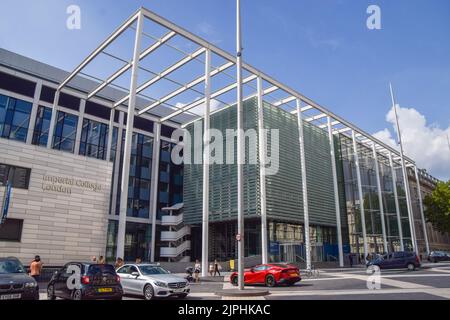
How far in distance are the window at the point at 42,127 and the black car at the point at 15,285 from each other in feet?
82.8

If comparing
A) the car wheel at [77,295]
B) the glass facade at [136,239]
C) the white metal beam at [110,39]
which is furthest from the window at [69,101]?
the car wheel at [77,295]

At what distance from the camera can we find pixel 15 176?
2088cm

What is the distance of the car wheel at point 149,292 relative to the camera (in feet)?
40.3

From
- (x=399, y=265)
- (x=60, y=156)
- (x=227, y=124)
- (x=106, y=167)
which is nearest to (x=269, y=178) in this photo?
(x=227, y=124)

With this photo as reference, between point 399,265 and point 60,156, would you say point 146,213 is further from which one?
point 399,265

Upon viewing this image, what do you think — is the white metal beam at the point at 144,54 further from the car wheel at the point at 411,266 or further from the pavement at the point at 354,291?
the car wheel at the point at 411,266

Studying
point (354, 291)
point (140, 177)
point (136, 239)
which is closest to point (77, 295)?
point (354, 291)

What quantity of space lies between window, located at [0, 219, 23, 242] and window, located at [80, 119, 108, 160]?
16.8 meters

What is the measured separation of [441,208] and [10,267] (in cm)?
5580

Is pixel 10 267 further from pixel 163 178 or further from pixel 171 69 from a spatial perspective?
pixel 163 178

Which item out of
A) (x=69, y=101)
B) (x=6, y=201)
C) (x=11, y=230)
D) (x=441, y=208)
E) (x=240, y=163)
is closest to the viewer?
(x=240, y=163)

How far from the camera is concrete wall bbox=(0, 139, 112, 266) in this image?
67.2 ft

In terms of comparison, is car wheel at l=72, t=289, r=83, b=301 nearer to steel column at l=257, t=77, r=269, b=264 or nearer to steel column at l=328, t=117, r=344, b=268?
steel column at l=257, t=77, r=269, b=264

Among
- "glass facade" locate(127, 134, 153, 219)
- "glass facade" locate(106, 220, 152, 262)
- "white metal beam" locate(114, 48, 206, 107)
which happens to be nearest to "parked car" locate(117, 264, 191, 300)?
"white metal beam" locate(114, 48, 206, 107)
